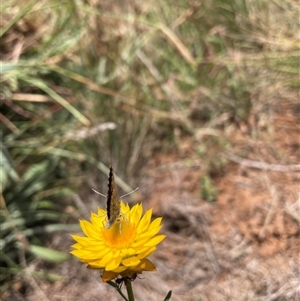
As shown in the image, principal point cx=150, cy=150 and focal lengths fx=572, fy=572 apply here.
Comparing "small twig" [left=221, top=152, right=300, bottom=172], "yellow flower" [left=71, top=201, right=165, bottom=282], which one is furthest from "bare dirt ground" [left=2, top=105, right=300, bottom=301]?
"yellow flower" [left=71, top=201, right=165, bottom=282]

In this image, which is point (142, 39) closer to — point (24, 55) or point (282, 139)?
point (24, 55)

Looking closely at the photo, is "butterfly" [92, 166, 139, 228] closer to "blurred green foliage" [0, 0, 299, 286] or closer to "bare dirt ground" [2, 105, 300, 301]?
"bare dirt ground" [2, 105, 300, 301]

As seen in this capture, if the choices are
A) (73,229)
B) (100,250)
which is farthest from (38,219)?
(100,250)

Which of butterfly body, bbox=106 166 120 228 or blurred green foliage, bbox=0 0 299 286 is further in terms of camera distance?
blurred green foliage, bbox=0 0 299 286

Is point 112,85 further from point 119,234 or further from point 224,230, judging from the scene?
point 119,234

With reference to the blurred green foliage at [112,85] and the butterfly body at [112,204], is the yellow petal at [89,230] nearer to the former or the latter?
the butterfly body at [112,204]

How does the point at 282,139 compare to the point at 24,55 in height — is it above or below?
below

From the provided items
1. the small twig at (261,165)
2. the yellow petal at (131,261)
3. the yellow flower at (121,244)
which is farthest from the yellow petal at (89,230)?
the small twig at (261,165)
